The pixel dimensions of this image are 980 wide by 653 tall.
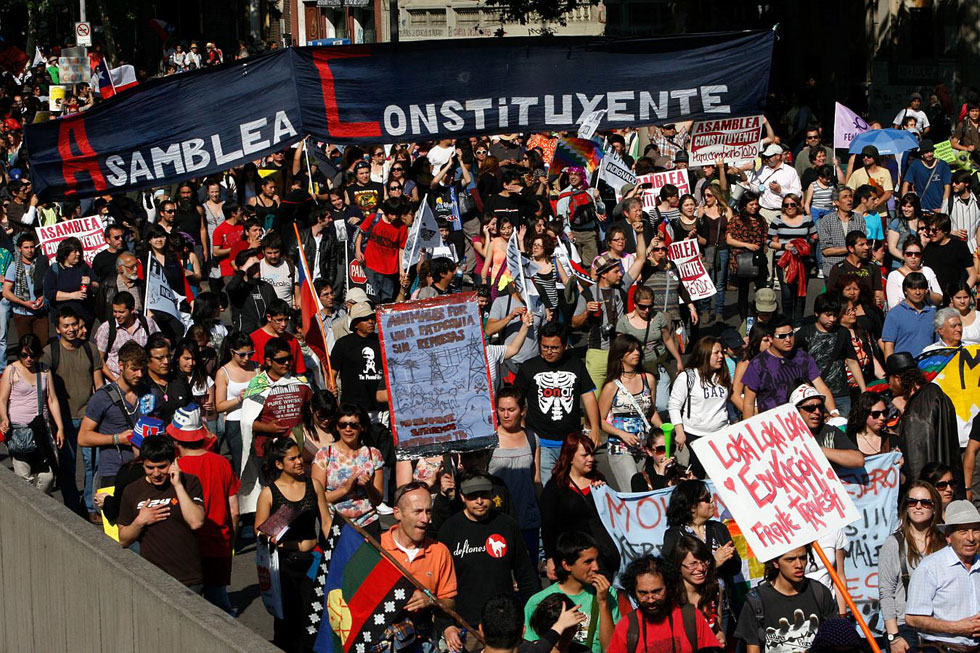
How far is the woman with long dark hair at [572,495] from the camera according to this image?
856 centimetres

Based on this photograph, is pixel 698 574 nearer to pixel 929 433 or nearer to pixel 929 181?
pixel 929 433

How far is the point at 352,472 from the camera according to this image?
8.84 m

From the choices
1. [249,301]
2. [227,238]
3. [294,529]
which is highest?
[294,529]

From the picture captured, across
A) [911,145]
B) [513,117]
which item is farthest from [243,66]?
[911,145]

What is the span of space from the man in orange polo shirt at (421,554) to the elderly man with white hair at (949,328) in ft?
17.0

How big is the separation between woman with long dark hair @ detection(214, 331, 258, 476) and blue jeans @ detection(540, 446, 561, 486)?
2.12 metres

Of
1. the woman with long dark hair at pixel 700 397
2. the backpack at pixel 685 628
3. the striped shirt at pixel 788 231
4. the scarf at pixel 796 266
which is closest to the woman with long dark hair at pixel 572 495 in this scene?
the backpack at pixel 685 628

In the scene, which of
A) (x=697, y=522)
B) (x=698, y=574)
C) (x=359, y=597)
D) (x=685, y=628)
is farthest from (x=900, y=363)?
(x=359, y=597)

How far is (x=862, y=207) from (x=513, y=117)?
763 centimetres

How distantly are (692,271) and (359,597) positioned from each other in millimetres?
8472

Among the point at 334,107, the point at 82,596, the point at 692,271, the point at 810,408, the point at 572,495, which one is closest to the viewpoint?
the point at 82,596

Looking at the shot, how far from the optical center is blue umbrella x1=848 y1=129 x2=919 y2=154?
2012cm

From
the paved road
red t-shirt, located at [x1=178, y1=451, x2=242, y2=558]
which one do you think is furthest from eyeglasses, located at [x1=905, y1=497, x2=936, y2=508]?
red t-shirt, located at [x1=178, y1=451, x2=242, y2=558]

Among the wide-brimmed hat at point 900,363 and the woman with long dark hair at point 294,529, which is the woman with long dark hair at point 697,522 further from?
the wide-brimmed hat at point 900,363
